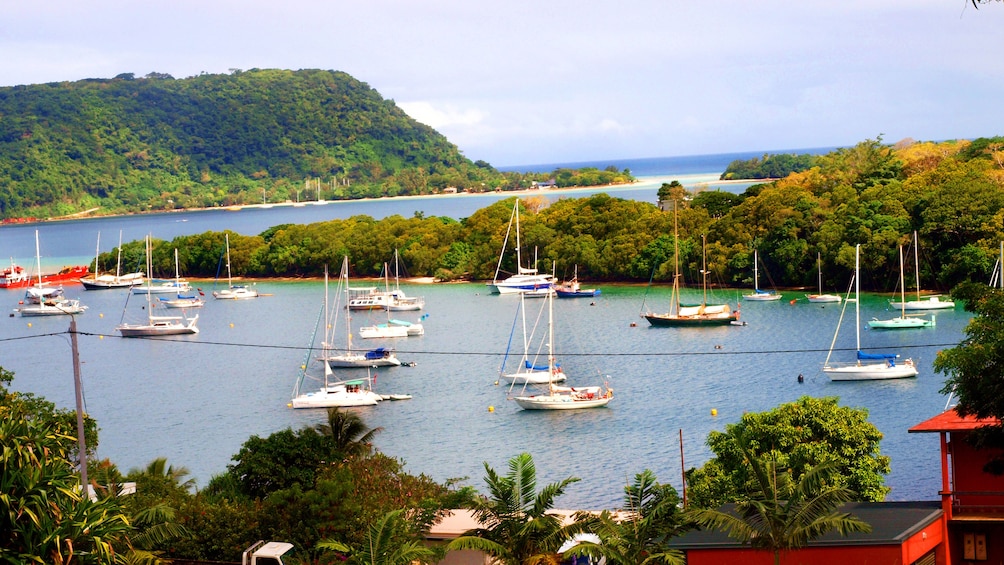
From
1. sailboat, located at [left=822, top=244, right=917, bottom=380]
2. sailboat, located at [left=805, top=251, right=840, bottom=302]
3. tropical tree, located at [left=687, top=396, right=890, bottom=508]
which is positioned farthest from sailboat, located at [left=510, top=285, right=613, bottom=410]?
sailboat, located at [left=805, top=251, right=840, bottom=302]

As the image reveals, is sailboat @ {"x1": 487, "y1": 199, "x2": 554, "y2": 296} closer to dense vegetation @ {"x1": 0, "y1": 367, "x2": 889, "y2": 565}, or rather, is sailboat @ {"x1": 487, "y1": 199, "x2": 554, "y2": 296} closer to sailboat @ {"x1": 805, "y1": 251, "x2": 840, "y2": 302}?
sailboat @ {"x1": 805, "y1": 251, "x2": 840, "y2": 302}

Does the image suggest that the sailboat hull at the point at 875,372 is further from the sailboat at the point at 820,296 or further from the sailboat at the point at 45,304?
the sailboat at the point at 45,304

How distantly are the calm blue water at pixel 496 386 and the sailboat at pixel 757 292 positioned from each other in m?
1.05

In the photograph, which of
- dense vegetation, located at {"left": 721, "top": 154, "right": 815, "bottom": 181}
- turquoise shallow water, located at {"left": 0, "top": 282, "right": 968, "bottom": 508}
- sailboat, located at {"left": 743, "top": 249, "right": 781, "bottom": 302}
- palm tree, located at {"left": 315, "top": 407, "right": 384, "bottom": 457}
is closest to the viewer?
palm tree, located at {"left": 315, "top": 407, "right": 384, "bottom": 457}

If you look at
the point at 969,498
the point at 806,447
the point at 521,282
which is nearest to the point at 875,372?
the point at 806,447

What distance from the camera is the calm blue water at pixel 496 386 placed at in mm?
33781

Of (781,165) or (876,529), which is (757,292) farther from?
(781,165)

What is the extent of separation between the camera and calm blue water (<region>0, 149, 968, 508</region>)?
33781 millimetres

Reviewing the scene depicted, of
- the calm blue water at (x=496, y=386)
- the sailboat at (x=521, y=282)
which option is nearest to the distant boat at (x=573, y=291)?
the sailboat at (x=521, y=282)

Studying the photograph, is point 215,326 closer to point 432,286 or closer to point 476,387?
point 432,286

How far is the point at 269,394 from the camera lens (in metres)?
45.8

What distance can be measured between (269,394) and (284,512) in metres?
27.1

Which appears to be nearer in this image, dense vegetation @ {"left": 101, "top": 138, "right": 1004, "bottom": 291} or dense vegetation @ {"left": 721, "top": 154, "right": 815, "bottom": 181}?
dense vegetation @ {"left": 101, "top": 138, "right": 1004, "bottom": 291}

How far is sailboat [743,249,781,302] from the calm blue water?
1.05 meters
